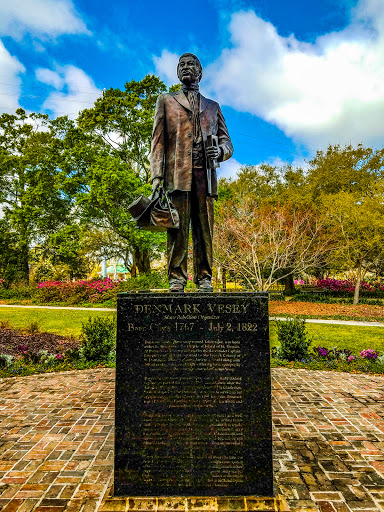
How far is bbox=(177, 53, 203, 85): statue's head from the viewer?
14.2ft

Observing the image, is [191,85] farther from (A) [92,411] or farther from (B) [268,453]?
(A) [92,411]

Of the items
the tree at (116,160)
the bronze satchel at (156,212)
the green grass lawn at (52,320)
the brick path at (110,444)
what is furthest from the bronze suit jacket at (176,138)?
the tree at (116,160)

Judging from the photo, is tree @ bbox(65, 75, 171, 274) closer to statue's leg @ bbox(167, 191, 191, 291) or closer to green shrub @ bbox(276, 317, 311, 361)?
green shrub @ bbox(276, 317, 311, 361)

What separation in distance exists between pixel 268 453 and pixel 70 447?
259cm

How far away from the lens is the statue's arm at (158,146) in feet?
13.9

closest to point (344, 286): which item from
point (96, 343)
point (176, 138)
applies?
point (96, 343)

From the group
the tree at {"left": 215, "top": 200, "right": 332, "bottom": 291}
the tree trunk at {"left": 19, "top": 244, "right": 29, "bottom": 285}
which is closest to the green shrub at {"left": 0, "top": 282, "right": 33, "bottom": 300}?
the tree trunk at {"left": 19, "top": 244, "right": 29, "bottom": 285}

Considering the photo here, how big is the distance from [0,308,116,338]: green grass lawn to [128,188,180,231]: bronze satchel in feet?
29.3

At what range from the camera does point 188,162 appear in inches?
165

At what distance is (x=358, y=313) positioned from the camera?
1762 centimetres

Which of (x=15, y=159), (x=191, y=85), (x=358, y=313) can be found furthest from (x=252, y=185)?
A: (x=191, y=85)

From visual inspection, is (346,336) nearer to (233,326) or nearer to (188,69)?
(233,326)

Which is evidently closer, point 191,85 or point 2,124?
point 191,85

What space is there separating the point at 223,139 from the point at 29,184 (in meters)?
28.3
